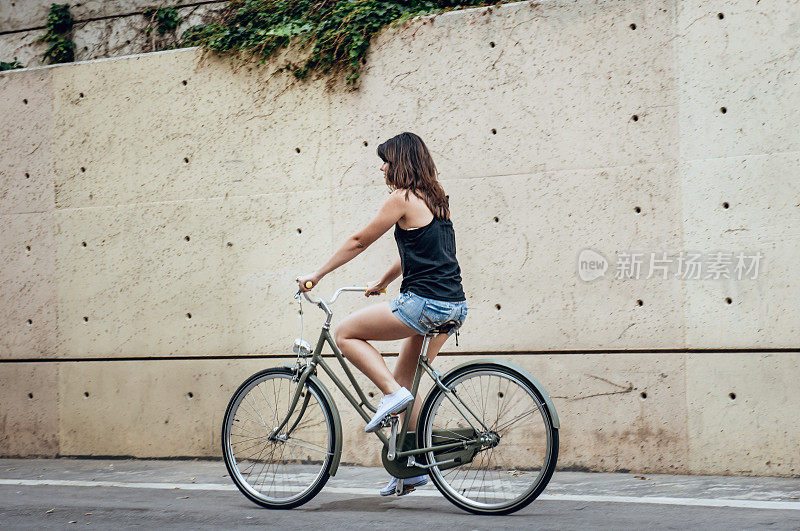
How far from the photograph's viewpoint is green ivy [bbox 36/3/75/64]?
8219 mm

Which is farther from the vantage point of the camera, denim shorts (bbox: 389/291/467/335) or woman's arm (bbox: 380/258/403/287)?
woman's arm (bbox: 380/258/403/287)

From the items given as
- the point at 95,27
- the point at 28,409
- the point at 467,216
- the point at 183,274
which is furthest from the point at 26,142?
the point at 467,216

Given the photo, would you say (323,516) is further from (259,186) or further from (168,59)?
→ (168,59)

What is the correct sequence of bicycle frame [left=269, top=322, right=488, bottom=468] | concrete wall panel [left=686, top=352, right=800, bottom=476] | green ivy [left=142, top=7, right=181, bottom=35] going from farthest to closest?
green ivy [left=142, top=7, right=181, bottom=35] → concrete wall panel [left=686, top=352, right=800, bottom=476] → bicycle frame [left=269, top=322, right=488, bottom=468]

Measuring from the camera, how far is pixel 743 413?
18.7 feet

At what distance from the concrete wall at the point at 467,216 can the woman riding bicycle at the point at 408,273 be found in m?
1.59

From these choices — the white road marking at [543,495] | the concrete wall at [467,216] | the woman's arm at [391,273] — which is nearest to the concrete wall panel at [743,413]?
the concrete wall at [467,216]

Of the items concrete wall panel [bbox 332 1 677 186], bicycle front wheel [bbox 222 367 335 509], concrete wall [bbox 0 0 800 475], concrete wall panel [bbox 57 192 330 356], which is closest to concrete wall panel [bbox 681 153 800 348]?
concrete wall [bbox 0 0 800 475]

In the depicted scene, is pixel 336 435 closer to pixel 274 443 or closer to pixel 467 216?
pixel 274 443

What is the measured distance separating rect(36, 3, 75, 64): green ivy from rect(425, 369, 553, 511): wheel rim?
5.44m

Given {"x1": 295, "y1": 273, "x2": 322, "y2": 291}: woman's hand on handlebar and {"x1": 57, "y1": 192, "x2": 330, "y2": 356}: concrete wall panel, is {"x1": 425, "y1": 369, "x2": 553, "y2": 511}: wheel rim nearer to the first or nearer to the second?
{"x1": 295, "y1": 273, "x2": 322, "y2": 291}: woman's hand on handlebar

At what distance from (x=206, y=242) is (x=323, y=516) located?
2.93 metres

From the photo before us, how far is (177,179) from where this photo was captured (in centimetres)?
721

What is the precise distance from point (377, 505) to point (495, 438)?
923mm
